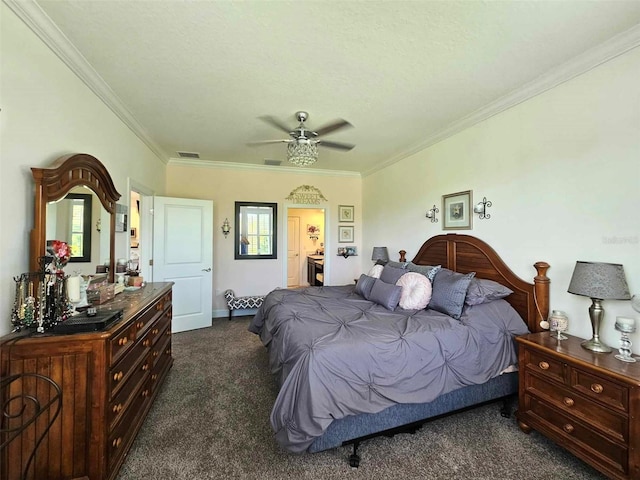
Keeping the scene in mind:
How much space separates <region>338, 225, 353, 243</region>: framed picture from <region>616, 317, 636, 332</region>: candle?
13.7 ft

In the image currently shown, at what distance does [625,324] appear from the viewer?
66.9 inches

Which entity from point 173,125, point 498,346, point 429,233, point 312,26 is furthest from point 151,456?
point 429,233

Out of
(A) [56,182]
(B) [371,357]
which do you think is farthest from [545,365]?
(A) [56,182]

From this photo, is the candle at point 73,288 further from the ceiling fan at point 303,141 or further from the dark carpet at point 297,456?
the ceiling fan at point 303,141

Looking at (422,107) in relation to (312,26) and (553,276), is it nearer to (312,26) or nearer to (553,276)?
(312,26)

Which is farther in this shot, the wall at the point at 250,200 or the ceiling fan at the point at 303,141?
the wall at the point at 250,200

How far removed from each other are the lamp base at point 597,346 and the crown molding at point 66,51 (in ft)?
13.1

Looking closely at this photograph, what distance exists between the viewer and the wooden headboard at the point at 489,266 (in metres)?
2.33

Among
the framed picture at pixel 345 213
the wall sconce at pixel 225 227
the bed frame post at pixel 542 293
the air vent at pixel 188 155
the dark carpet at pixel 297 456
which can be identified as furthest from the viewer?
the framed picture at pixel 345 213

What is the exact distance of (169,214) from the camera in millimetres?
4211

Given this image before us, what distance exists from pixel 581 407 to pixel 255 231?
4657 millimetres

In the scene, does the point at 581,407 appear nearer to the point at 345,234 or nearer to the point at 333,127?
the point at 333,127

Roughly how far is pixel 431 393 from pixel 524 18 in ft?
8.06

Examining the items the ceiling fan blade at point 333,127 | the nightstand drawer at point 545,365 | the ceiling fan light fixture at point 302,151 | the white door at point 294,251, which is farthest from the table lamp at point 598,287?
the white door at point 294,251
